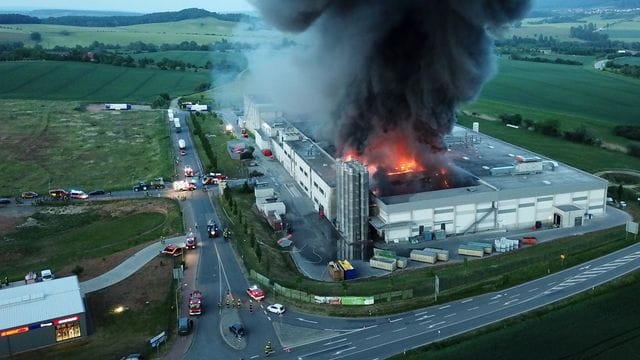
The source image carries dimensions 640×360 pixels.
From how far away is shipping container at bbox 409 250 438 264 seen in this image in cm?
4312

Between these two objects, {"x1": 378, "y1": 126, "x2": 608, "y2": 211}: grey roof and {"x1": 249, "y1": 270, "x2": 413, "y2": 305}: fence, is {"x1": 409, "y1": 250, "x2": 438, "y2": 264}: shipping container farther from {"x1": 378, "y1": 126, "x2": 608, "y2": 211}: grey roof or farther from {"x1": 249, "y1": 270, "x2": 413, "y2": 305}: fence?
{"x1": 249, "y1": 270, "x2": 413, "y2": 305}: fence

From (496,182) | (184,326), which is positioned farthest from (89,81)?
(184,326)

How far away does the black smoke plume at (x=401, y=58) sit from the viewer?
52.4 metres

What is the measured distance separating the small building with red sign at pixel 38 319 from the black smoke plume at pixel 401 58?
97.5ft

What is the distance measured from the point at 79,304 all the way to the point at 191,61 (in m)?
134

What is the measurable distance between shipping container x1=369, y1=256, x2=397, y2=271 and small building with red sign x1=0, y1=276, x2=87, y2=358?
19.4 metres

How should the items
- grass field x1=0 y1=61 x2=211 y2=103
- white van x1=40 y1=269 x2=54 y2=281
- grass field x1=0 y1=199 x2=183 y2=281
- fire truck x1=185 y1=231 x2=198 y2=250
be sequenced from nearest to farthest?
1. white van x1=40 y1=269 x2=54 y2=281
2. grass field x1=0 y1=199 x2=183 y2=281
3. fire truck x1=185 y1=231 x2=198 y2=250
4. grass field x1=0 y1=61 x2=211 y2=103

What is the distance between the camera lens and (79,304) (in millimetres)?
33688

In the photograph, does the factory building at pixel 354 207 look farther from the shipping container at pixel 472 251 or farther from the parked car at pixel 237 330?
the parked car at pixel 237 330

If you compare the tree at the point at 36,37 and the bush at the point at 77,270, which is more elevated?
the tree at the point at 36,37

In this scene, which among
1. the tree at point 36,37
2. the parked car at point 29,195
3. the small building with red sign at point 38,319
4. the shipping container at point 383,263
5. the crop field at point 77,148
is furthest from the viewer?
the tree at point 36,37

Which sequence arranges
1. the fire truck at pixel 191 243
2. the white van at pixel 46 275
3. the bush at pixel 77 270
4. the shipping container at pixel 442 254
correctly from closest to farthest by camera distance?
the white van at pixel 46 275, the bush at pixel 77 270, the shipping container at pixel 442 254, the fire truck at pixel 191 243

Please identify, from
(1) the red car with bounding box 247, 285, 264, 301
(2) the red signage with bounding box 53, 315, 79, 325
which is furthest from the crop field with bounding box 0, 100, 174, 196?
(2) the red signage with bounding box 53, 315, 79, 325

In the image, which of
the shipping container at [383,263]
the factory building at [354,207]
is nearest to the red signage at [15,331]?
the factory building at [354,207]
